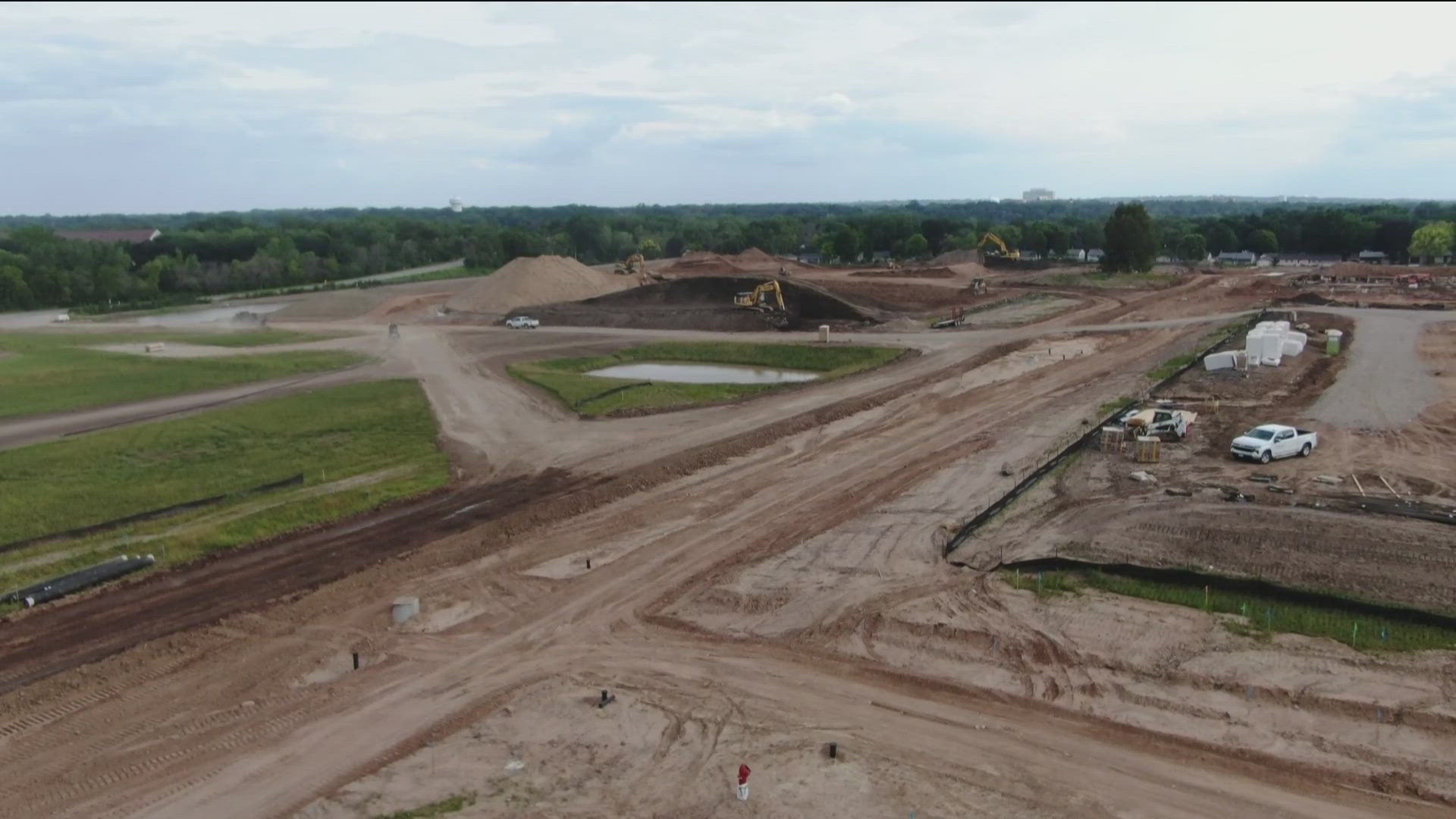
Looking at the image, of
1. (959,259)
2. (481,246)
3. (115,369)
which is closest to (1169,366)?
(115,369)

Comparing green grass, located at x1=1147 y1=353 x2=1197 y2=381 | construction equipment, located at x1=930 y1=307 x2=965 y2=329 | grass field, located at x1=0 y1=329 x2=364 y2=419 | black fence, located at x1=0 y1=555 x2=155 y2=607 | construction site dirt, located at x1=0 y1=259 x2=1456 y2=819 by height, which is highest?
construction equipment, located at x1=930 y1=307 x2=965 y2=329

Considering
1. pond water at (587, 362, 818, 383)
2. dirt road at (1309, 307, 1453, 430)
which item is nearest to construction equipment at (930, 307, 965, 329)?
pond water at (587, 362, 818, 383)

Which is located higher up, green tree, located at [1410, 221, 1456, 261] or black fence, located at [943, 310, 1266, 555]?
green tree, located at [1410, 221, 1456, 261]

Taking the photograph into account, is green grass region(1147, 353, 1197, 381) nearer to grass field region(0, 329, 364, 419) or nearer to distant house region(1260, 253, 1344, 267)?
grass field region(0, 329, 364, 419)

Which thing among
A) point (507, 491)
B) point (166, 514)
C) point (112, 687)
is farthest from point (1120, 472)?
point (166, 514)

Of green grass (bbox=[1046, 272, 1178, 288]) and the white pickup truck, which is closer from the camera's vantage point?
the white pickup truck

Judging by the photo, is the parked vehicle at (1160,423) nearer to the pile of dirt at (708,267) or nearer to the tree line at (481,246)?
the tree line at (481,246)
